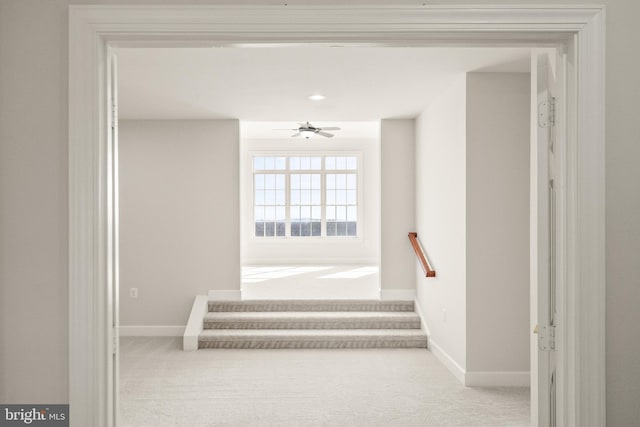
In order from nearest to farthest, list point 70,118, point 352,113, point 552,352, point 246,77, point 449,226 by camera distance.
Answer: point 70,118 < point 552,352 < point 246,77 < point 449,226 < point 352,113

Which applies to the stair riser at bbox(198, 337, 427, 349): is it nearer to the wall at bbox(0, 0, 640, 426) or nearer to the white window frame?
the wall at bbox(0, 0, 640, 426)

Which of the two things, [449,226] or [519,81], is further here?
[449,226]

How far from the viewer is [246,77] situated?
4.55 m

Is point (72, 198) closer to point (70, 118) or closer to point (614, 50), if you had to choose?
point (70, 118)

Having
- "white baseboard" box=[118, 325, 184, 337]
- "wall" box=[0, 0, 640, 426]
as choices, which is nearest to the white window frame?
"white baseboard" box=[118, 325, 184, 337]

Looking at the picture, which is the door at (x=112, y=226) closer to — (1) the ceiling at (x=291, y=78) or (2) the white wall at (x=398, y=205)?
(1) the ceiling at (x=291, y=78)

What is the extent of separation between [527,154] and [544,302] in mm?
2975

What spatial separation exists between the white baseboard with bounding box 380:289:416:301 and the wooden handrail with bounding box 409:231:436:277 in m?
0.65

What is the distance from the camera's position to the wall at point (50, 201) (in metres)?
1.74

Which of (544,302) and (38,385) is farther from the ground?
(544,302)

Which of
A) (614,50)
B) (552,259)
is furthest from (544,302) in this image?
(614,50)

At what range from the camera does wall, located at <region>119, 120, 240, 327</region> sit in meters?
6.67

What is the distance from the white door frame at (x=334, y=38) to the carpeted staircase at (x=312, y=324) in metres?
4.26

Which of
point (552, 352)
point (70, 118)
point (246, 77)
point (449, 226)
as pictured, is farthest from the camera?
point (449, 226)
